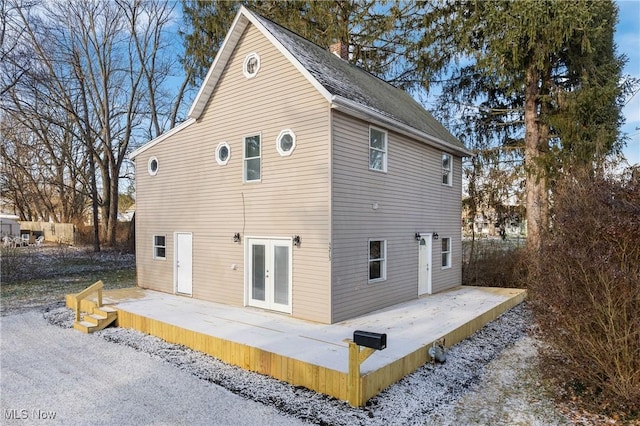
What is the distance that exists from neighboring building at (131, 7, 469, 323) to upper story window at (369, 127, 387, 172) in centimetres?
4

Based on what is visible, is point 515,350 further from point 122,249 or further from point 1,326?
point 122,249

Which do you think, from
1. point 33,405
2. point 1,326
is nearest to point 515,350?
point 33,405

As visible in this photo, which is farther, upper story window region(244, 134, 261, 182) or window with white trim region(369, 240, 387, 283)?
upper story window region(244, 134, 261, 182)

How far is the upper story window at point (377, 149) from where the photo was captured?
29.1 ft

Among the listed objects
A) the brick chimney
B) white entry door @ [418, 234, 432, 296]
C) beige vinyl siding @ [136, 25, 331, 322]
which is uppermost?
the brick chimney

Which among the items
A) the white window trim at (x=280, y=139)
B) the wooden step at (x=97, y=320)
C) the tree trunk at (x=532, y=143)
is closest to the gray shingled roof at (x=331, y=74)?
the white window trim at (x=280, y=139)

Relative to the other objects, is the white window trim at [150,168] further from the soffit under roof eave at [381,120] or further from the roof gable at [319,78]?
the soffit under roof eave at [381,120]

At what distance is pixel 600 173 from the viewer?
5.82 metres

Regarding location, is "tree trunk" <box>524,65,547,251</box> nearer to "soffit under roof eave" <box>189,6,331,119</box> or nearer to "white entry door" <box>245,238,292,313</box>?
"soffit under roof eave" <box>189,6,331,119</box>

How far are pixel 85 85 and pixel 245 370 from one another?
23.7 metres

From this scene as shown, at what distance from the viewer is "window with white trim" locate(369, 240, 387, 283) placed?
348 inches

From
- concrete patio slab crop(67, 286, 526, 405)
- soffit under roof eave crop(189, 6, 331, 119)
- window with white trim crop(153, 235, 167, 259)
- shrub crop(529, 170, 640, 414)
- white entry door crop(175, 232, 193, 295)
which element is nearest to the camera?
shrub crop(529, 170, 640, 414)

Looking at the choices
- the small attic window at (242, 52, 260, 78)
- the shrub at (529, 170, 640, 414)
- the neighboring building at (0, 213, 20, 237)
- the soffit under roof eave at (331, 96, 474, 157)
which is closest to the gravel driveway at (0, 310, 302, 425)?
the shrub at (529, 170, 640, 414)

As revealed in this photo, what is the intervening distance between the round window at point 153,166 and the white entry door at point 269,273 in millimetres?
4543
